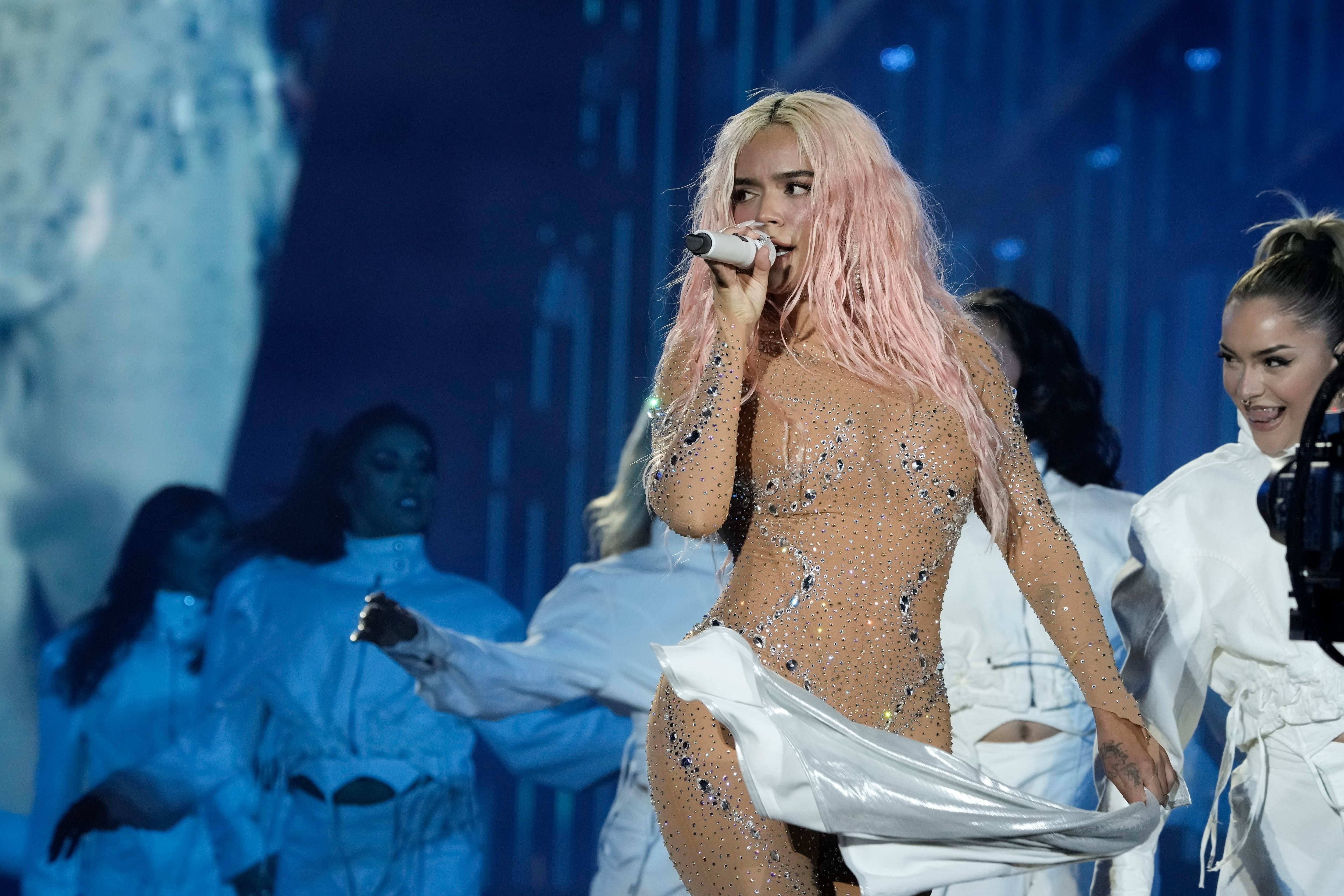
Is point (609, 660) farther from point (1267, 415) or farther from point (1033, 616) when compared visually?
point (1267, 415)

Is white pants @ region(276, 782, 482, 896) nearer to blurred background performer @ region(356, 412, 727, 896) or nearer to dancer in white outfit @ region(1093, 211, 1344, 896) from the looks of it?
blurred background performer @ region(356, 412, 727, 896)

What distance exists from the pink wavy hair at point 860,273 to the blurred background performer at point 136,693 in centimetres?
290

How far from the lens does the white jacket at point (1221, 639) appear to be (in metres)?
2.25

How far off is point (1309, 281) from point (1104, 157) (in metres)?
2.36

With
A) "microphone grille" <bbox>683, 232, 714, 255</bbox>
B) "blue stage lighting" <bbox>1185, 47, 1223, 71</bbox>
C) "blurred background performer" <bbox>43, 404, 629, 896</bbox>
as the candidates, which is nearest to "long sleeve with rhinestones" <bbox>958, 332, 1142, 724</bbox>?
"microphone grille" <bbox>683, 232, 714, 255</bbox>

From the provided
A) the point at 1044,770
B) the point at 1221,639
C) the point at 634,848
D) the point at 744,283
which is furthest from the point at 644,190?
the point at 744,283

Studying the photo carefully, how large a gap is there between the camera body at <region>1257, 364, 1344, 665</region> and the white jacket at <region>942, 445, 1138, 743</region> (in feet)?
4.97

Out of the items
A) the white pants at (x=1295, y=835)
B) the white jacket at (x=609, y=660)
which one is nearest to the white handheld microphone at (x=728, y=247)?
the white pants at (x=1295, y=835)

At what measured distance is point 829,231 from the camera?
1.83m

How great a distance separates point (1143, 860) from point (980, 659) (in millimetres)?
945

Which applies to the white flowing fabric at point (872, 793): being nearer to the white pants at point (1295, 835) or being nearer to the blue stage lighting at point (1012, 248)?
the white pants at point (1295, 835)

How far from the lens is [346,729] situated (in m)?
4.07

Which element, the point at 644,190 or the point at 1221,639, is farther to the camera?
the point at 644,190

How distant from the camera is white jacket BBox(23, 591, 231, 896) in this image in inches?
163
